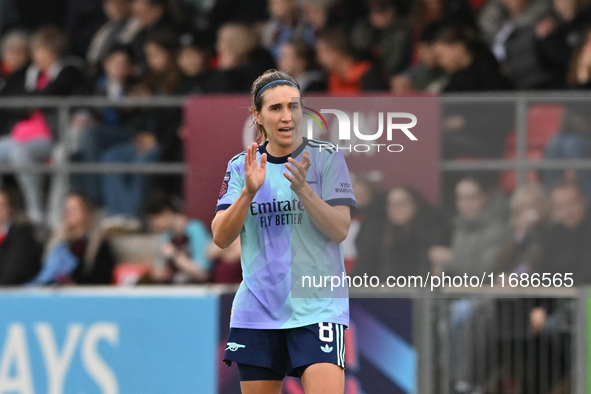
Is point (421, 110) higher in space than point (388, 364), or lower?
higher

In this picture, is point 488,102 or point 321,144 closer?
point 321,144

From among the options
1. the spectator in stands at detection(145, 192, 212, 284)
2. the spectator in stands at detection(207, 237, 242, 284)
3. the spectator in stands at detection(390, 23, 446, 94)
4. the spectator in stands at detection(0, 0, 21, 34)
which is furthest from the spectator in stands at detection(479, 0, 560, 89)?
the spectator in stands at detection(0, 0, 21, 34)

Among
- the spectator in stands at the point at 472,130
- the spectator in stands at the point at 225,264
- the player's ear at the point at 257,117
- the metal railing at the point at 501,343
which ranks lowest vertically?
the metal railing at the point at 501,343

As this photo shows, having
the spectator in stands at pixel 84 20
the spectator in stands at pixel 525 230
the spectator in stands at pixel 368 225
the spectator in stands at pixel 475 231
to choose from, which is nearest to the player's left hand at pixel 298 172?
the spectator in stands at pixel 368 225

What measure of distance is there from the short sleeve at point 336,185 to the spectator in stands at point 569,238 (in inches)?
107

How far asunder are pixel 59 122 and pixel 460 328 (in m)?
3.80

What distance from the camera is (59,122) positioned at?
8.21 m

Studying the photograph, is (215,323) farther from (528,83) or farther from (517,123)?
(528,83)

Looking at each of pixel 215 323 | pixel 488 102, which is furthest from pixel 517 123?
pixel 215 323

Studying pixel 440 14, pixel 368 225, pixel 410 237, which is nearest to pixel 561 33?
pixel 440 14

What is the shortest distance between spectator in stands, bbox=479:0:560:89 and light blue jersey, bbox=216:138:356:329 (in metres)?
4.09

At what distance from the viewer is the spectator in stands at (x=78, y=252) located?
308 inches

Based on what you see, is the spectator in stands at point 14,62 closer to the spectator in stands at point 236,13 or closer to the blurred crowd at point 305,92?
the blurred crowd at point 305,92

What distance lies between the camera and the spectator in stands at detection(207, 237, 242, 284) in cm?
710
